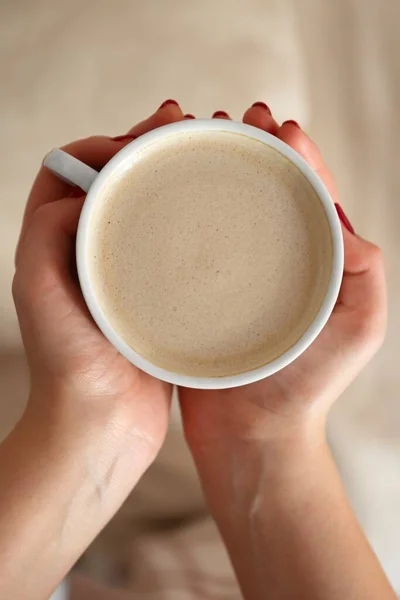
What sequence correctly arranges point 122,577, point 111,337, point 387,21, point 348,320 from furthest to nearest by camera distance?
point 387,21
point 122,577
point 348,320
point 111,337

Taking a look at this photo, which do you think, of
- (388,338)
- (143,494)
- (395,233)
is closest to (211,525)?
(143,494)

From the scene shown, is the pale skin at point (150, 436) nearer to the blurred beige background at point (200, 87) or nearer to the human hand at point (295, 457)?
the human hand at point (295, 457)

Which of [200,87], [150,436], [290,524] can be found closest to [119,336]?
[150,436]

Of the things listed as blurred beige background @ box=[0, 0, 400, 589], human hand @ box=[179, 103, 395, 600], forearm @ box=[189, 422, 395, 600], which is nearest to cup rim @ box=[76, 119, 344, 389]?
human hand @ box=[179, 103, 395, 600]

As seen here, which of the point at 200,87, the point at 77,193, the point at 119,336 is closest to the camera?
the point at 119,336

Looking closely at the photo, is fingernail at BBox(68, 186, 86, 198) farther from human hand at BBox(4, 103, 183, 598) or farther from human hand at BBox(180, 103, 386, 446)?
human hand at BBox(180, 103, 386, 446)

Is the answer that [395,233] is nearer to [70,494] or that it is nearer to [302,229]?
[302,229]

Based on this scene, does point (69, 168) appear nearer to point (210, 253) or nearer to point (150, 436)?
point (210, 253)
